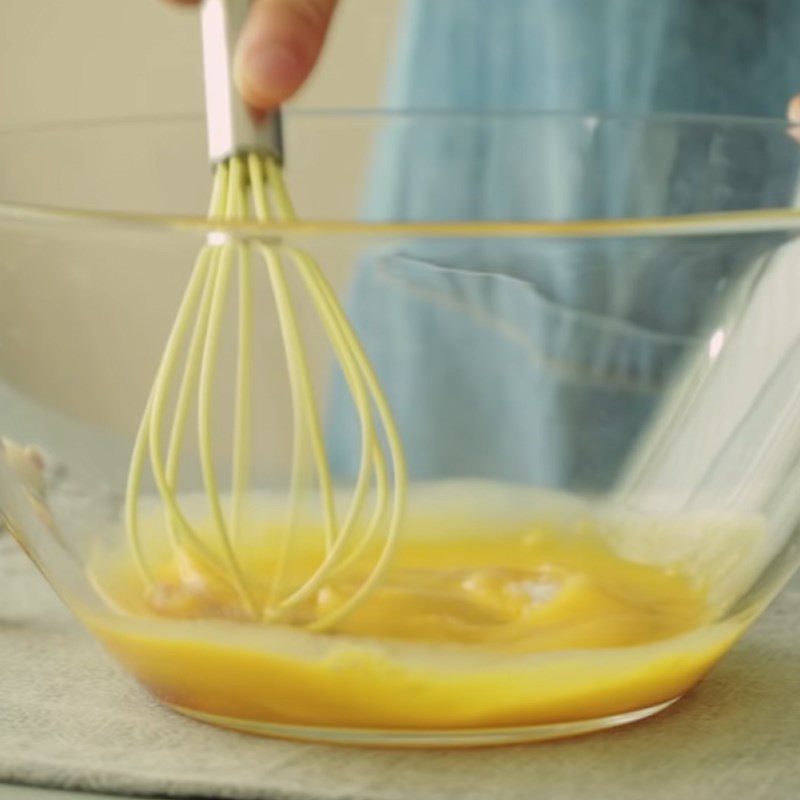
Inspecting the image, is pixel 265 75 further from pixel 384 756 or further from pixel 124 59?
pixel 124 59

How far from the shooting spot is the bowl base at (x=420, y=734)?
1.60 feet

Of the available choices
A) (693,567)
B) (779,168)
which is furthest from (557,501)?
(779,168)

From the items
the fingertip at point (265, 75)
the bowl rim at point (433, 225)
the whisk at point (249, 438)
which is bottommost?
the whisk at point (249, 438)

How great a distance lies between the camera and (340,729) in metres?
0.49

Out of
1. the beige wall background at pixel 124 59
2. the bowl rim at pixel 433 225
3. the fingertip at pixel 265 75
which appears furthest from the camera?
the beige wall background at pixel 124 59

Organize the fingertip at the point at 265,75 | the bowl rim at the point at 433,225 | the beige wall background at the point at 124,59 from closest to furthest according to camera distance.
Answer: the bowl rim at the point at 433,225, the fingertip at the point at 265,75, the beige wall background at the point at 124,59

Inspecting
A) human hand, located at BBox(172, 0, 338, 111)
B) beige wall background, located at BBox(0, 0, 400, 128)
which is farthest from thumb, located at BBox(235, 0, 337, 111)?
beige wall background, located at BBox(0, 0, 400, 128)

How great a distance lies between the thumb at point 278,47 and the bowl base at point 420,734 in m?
0.20

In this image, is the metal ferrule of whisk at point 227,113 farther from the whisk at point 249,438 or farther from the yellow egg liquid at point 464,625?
the yellow egg liquid at point 464,625

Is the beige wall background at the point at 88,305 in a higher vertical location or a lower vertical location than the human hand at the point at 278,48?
lower

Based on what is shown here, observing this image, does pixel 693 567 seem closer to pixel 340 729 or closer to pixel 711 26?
pixel 340 729

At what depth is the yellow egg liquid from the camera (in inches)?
18.8

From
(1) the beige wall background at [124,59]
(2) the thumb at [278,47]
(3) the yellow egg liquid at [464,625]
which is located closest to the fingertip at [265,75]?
(2) the thumb at [278,47]

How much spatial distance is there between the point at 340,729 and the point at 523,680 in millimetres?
57
